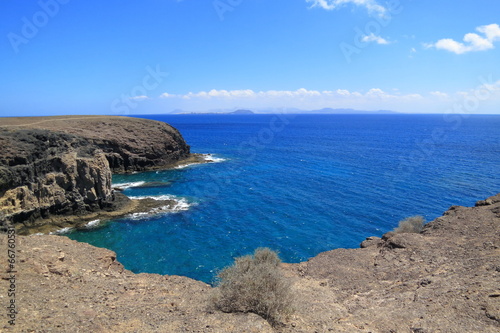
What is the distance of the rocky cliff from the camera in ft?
33.5

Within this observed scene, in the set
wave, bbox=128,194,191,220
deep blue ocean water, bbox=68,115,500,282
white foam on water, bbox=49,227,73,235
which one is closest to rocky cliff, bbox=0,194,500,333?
deep blue ocean water, bbox=68,115,500,282

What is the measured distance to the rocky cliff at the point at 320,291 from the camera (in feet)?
33.5

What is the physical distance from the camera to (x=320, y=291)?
15719 millimetres

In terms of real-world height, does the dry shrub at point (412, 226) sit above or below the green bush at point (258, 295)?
below

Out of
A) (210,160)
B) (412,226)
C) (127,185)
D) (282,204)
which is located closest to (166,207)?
(282,204)

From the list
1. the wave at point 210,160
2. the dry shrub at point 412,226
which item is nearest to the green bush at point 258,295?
the dry shrub at point 412,226

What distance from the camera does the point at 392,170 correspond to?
51250 millimetres

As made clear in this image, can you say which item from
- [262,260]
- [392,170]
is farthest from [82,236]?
[392,170]

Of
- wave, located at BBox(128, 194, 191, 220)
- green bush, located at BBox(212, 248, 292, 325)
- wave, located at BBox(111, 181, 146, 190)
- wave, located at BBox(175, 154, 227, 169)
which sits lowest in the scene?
wave, located at BBox(128, 194, 191, 220)

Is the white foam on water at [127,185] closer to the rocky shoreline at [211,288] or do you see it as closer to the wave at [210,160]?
the wave at [210,160]

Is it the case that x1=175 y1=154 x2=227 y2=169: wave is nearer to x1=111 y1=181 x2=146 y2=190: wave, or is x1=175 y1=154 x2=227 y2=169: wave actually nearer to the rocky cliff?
x1=111 y1=181 x2=146 y2=190: wave

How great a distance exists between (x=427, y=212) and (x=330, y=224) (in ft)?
35.9

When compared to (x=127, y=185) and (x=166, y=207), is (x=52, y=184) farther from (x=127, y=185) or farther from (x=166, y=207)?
(x=127, y=185)

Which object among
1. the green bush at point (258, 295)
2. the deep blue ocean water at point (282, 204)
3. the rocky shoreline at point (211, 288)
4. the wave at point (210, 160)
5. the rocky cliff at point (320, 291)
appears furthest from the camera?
the wave at point (210, 160)
